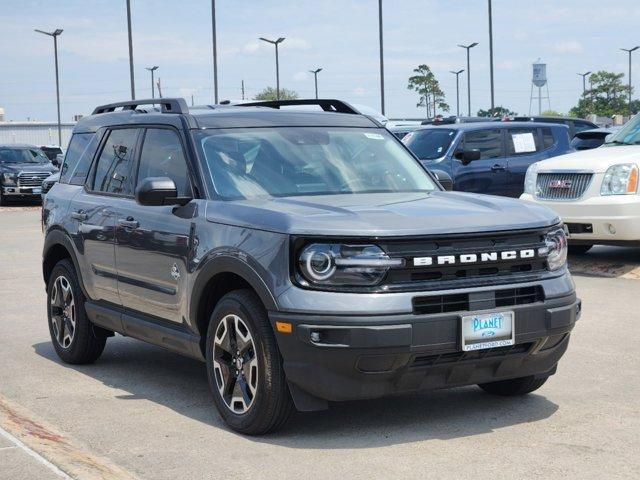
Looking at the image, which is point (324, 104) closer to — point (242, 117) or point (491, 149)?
point (242, 117)

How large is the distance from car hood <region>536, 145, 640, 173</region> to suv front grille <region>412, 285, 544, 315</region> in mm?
7144

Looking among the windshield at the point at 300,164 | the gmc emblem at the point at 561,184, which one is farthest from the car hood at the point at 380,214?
the gmc emblem at the point at 561,184

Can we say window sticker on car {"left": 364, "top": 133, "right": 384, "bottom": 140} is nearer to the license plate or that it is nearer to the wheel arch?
the wheel arch

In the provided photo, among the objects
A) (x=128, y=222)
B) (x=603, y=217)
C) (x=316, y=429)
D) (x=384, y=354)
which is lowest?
(x=316, y=429)

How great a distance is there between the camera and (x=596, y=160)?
12.7 m

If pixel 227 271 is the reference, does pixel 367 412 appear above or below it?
below

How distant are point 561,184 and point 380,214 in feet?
25.4

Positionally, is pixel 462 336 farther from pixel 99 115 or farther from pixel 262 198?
pixel 99 115

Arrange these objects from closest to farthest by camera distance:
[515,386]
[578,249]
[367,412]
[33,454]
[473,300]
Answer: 1. [33,454]
2. [473,300]
3. [367,412]
4. [515,386]
5. [578,249]

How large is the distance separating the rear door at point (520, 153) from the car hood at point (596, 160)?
425 centimetres

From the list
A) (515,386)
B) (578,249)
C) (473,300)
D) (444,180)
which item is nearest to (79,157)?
(444,180)

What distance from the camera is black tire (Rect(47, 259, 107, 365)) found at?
7832 mm

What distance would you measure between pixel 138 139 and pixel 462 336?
293 cm

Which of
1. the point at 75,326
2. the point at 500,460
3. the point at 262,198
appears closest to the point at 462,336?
the point at 500,460
